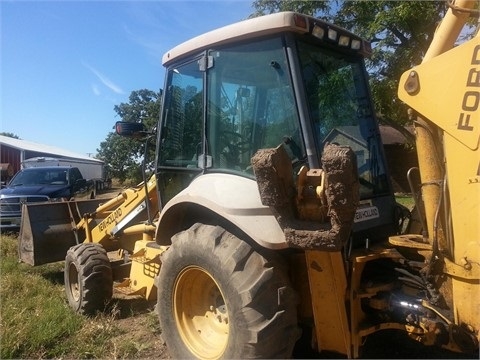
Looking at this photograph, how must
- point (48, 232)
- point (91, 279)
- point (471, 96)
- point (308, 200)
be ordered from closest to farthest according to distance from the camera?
point (471, 96) < point (308, 200) < point (91, 279) < point (48, 232)

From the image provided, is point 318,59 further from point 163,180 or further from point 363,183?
point 163,180

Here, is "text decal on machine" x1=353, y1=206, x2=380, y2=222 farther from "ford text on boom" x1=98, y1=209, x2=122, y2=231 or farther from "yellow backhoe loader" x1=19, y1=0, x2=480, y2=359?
"ford text on boom" x1=98, y1=209, x2=122, y2=231

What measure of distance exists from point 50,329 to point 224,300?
2167 mm

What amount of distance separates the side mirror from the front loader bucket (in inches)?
92.6

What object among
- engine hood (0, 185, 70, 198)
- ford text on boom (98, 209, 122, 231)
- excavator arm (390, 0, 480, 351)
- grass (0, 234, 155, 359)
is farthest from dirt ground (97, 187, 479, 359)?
engine hood (0, 185, 70, 198)

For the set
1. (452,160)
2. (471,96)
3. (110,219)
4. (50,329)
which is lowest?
(50,329)

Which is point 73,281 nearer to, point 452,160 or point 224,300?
point 224,300

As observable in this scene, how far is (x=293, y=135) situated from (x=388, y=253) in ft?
3.23

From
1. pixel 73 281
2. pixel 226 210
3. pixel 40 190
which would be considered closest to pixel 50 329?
pixel 73 281

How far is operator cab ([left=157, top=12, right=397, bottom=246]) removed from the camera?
2758 millimetres

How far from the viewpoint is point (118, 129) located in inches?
162

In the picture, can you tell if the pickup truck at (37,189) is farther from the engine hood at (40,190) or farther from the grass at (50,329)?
the grass at (50,329)

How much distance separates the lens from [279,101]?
9.38 feet

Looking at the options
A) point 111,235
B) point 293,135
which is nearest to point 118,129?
point 111,235
